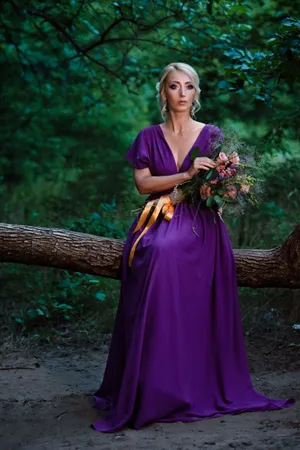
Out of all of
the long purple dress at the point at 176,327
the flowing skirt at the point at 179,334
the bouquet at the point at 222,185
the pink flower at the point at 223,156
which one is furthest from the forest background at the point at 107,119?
the flowing skirt at the point at 179,334

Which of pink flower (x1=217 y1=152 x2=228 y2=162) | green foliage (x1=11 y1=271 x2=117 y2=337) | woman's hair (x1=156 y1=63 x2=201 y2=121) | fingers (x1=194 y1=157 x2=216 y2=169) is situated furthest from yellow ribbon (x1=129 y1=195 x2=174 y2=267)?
green foliage (x1=11 y1=271 x2=117 y2=337)

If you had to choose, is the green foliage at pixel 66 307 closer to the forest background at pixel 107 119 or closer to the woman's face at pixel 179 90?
the forest background at pixel 107 119

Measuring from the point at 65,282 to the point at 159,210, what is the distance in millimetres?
2323

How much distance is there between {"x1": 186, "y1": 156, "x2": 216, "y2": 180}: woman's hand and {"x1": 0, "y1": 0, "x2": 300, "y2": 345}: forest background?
113 cm

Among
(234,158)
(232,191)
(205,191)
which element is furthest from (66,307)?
(234,158)

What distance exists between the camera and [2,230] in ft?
14.8

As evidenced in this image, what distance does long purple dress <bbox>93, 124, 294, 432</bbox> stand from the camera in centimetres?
376

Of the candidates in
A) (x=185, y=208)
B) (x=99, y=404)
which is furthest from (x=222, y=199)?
(x=99, y=404)

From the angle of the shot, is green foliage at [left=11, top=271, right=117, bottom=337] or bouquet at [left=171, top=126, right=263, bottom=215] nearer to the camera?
bouquet at [left=171, top=126, right=263, bottom=215]

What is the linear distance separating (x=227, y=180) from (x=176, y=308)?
0.76 metres

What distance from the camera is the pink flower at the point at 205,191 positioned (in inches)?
154

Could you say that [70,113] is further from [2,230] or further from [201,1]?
[2,230]

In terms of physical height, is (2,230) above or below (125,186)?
below

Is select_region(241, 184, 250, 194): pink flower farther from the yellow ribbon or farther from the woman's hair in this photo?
the woman's hair
